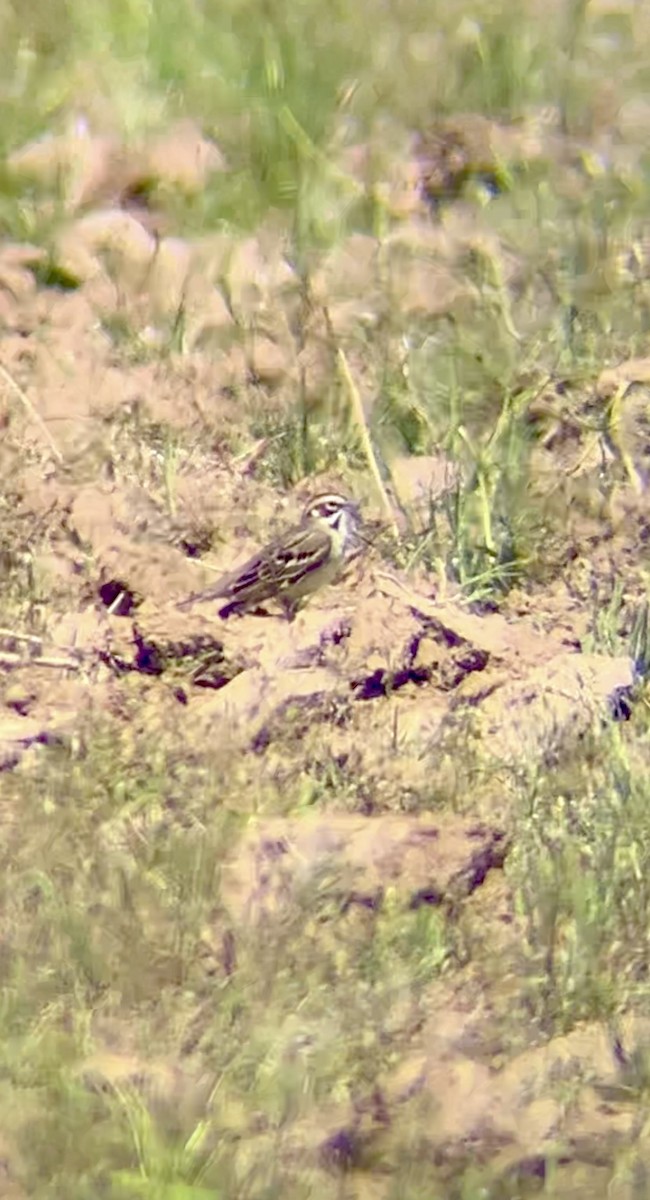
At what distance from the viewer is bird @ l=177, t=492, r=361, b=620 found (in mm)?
5395

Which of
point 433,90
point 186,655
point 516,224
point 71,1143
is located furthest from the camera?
point 433,90

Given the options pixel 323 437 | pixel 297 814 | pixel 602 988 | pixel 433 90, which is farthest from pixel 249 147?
pixel 602 988

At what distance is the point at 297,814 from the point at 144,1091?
36.5 inches

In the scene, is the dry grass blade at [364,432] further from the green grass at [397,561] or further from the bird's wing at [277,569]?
the bird's wing at [277,569]

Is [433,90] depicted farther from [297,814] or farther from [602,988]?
[602,988]

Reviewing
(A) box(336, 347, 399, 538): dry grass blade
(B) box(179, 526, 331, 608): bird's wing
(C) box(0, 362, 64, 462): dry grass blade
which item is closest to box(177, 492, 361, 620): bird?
(B) box(179, 526, 331, 608): bird's wing

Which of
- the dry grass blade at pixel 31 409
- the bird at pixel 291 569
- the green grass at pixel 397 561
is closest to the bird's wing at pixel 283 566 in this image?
the bird at pixel 291 569

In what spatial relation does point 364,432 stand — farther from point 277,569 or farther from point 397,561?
point 277,569

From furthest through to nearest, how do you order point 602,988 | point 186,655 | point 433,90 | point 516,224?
point 433,90 → point 516,224 → point 186,655 → point 602,988

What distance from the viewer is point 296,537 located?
5422mm

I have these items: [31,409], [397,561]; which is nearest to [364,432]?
[397,561]

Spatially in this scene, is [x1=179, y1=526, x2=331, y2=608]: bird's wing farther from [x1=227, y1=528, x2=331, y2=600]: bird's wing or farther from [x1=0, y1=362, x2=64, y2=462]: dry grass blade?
[x1=0, y1=362, x2=64, y2=462]: dry grass blade

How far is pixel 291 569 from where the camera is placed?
5.42m

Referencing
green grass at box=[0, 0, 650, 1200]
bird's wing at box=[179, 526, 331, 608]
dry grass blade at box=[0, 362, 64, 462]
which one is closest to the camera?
green grass at box=[0, 0, 650, 1200]
